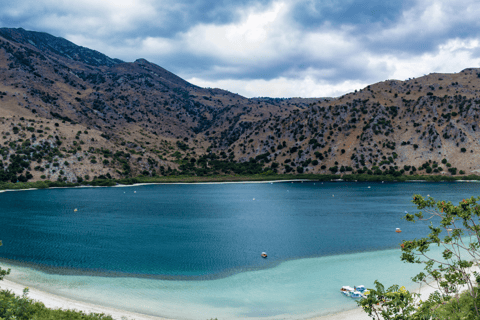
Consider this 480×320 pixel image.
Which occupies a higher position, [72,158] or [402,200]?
[72,158]

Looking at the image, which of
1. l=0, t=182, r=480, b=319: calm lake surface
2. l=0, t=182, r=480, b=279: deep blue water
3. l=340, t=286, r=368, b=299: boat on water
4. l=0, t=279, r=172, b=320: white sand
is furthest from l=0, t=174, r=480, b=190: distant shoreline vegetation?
l=340, t=286, r=368, b=299: boat on water

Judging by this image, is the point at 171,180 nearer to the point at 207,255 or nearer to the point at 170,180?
the point at 170,180

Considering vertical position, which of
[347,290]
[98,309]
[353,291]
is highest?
[353,291]

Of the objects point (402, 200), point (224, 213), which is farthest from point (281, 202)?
point (402, 200)

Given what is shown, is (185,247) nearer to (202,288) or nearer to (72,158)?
(202,288)

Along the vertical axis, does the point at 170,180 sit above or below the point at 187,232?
above

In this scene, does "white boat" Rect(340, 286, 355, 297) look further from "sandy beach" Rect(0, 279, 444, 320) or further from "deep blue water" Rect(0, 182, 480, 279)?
"deep blue water" Rect(0, 182, 480, 279)

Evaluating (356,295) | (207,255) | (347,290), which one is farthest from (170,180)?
(356,295)
